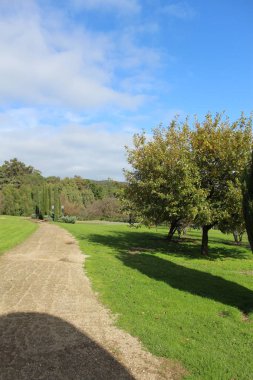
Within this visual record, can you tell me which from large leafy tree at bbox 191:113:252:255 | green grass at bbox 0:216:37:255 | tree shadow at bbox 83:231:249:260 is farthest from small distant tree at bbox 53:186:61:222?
large leafy tree at bbox 191:113:252:255

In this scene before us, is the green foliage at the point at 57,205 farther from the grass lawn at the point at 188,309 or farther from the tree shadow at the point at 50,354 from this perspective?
the tree shadow at the point at 50,354

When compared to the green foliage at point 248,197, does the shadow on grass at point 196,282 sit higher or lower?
lower

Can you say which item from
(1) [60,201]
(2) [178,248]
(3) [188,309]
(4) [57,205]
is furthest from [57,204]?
(3) [188,309]

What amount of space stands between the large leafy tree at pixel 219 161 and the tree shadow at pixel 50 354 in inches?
414

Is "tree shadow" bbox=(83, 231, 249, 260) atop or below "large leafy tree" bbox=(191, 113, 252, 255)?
below

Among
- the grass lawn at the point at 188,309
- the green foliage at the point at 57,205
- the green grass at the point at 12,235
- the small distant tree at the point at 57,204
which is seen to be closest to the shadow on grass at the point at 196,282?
the grass lawn at the point at 188,309

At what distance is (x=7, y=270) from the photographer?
12.2 metres

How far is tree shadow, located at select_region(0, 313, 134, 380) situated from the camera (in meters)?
4.85

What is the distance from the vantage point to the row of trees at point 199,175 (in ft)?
Answer: 52.9

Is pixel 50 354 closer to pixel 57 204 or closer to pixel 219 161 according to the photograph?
pixel 219 161

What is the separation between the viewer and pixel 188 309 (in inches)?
316

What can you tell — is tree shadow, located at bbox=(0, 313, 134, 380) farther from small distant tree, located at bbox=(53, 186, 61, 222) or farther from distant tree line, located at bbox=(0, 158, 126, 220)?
small distant tree, located at bbox=(53, 186, 61, 222)

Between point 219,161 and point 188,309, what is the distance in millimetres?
10150

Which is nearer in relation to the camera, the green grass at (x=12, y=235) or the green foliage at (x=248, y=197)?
the green foliage at (x=248, y=197)
